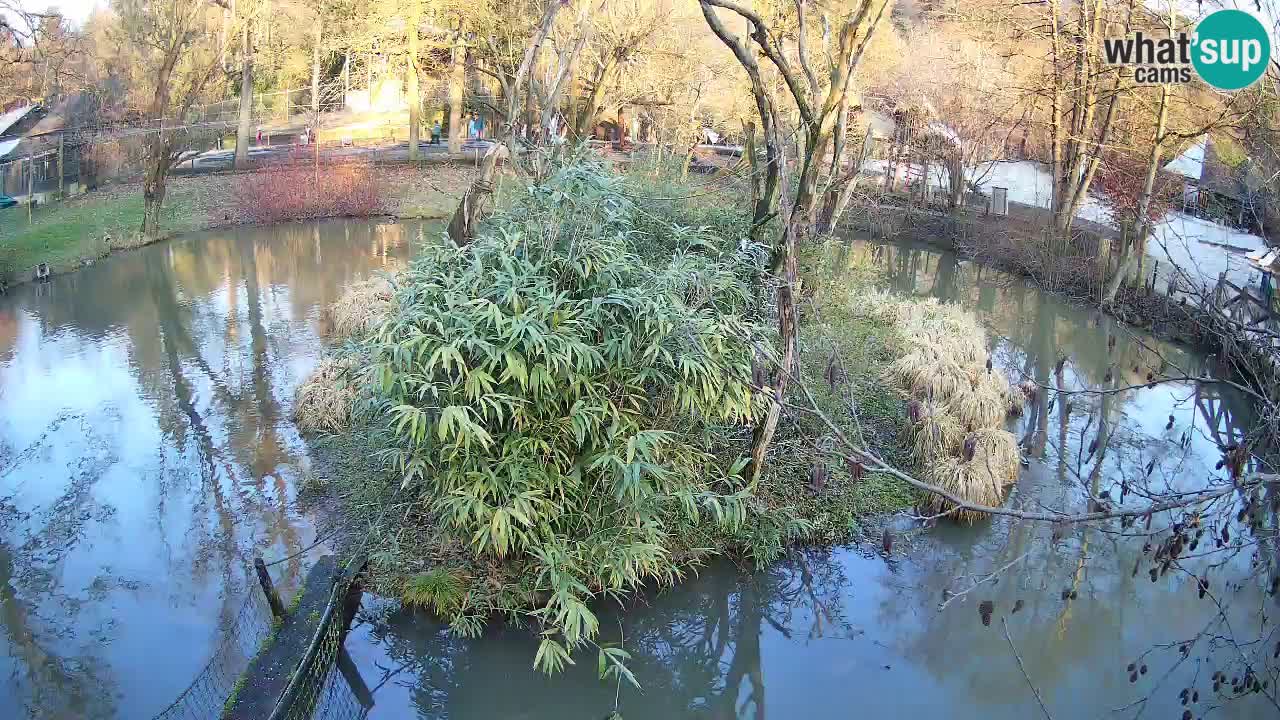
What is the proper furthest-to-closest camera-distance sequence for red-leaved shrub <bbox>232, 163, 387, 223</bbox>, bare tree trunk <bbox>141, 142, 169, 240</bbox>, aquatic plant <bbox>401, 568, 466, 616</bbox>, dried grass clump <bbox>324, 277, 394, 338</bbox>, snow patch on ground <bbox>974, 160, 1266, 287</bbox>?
red-leaved shrub <bbox>232, 163, 387, 223</bbox> < bare tree trunk <bbox>141, 142, 169, 240</bbox> < snow patch on ground <bbox>974, 160, 1266, 287</bbox> < dried grass clump <bbox>324, 277, 394, 338</bbox> < aquatic plant <bbox>401, 568, 466, 616</bbox>

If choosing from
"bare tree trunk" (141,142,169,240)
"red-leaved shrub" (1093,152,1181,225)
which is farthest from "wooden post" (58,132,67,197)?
"red-leaved shrub" (1093,152,1181,225)

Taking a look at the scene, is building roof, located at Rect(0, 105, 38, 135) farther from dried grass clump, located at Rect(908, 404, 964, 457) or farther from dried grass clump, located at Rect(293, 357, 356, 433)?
dried grass clump, located at Rect(908, 404, 964, 457)

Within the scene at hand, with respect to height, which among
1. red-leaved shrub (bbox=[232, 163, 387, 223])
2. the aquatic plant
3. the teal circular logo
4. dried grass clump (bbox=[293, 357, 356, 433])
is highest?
the teal circular logo

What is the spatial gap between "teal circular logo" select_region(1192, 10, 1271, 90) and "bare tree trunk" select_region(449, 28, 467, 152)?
65.8 feet

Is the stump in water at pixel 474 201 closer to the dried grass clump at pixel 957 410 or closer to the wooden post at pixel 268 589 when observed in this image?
the wooden post at pixel 268 589

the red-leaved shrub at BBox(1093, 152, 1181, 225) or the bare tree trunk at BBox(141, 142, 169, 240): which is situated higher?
the red-leaved shrub at BBox(1093, 152, 1181, 225)

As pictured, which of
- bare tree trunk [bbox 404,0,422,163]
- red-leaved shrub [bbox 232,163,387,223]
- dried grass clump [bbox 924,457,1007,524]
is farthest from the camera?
bare tree trunk [bbox 404,0,422,163]

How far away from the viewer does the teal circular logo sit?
8.71 metres

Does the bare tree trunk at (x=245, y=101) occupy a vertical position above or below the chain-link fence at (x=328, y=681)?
above

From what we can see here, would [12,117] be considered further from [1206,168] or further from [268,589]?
[1206,168]

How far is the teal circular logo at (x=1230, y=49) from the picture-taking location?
871 cm

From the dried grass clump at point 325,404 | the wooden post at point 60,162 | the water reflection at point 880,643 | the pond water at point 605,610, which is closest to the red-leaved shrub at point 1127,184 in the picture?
the pond water at point 605,610

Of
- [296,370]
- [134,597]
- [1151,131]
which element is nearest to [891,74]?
[1151,131]

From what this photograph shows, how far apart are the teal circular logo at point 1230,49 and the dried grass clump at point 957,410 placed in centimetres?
418
